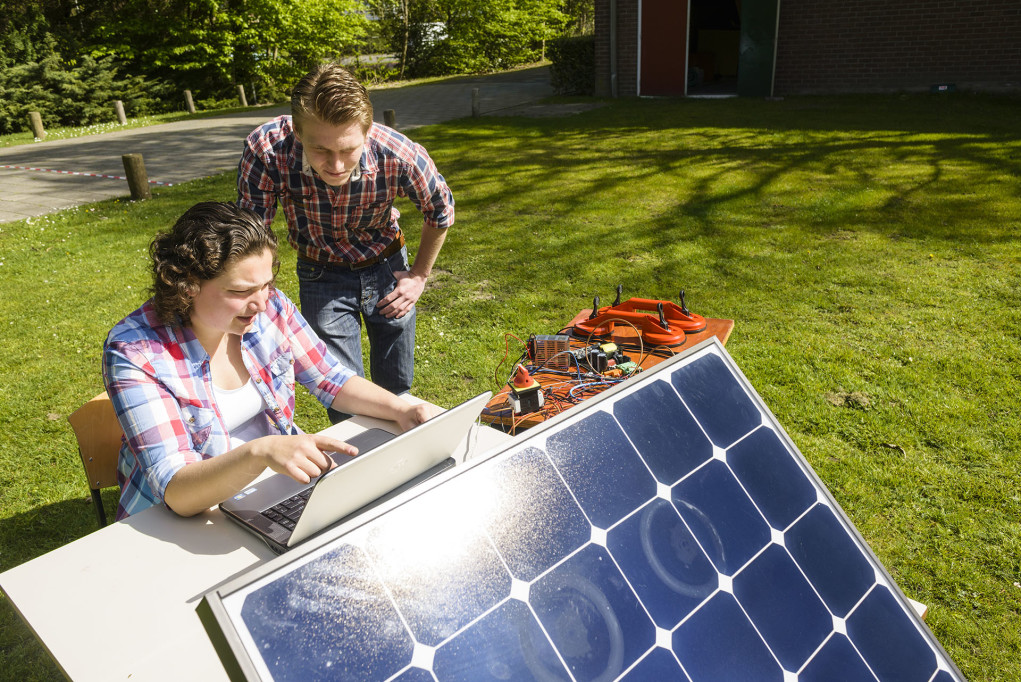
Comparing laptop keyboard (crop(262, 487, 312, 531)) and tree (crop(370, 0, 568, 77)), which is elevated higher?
tree (crop(370, 0, 568, 77))

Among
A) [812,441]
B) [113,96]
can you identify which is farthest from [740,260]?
[113,96]

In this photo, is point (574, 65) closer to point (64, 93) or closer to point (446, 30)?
point (446, 30)

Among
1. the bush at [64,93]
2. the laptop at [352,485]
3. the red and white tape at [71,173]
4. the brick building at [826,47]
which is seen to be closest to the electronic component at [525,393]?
the laptop at [352,485]

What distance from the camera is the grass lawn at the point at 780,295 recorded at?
361cm

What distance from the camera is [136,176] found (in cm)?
1002

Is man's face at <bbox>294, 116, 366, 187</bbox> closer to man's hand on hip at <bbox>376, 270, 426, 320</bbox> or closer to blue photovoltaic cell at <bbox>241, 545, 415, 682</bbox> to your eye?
man's hand on hip at <bbox>376, 270, 426, 320</bbox>

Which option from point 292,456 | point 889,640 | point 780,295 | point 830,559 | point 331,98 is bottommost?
point 780,295

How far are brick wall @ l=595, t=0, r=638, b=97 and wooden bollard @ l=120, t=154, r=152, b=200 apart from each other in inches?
433

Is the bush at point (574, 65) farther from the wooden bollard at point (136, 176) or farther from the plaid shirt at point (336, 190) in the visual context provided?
the plaid shirt at point (336, 190)

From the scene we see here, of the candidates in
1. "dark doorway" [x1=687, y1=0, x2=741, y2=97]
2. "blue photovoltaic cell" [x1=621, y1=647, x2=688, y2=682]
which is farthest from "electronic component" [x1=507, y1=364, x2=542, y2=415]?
"dark doorway" [x1=687, y1=0, x2=741, y2=97]

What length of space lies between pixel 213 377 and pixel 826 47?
1623 cm

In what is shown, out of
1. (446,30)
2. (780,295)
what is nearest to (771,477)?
(780,295)

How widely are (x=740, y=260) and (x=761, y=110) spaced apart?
8742mm

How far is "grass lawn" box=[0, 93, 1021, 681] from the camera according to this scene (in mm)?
3607
